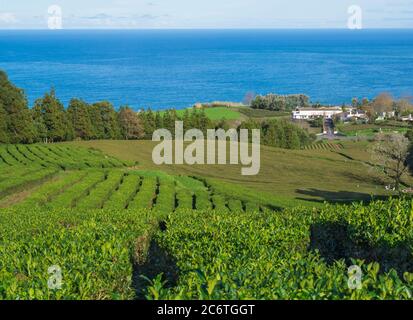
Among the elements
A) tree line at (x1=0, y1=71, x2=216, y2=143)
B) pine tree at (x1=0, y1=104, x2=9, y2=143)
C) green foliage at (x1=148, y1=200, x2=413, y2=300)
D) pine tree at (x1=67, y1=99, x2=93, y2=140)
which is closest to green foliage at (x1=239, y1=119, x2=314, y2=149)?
tree line at (x1=0, y1=71, x2=216, y2=143)

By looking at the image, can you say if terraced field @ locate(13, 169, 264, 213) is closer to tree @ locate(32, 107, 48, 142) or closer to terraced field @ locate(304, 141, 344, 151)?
tree @ locate(32, 107, 48, 142)

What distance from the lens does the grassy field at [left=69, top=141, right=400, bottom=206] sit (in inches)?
1844

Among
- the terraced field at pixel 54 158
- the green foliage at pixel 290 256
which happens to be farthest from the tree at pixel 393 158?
the green foliage at pixel 290 256

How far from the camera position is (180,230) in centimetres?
1486

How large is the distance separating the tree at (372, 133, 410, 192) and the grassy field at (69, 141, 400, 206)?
1.45 meters

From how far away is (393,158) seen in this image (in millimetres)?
55219

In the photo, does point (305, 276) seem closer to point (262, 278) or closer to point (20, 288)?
point (262, 278)

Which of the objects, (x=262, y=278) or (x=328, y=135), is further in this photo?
(x=328, y=135)

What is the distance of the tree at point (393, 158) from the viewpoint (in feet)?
176

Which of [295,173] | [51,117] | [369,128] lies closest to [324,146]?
[369,128]

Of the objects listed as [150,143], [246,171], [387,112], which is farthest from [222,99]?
[246,171]
